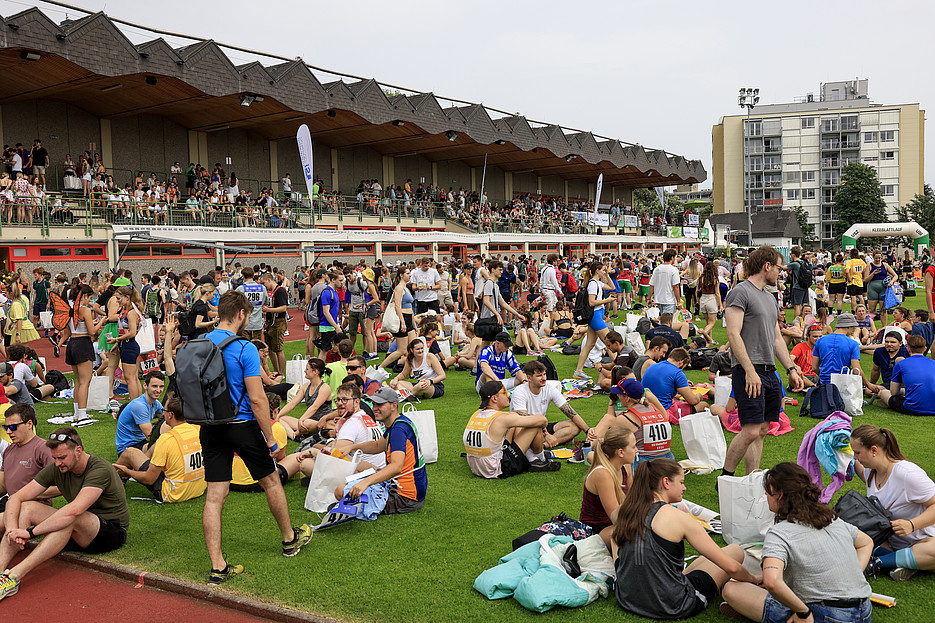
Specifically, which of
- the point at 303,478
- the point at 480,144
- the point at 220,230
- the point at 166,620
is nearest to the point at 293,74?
the point at 220,230

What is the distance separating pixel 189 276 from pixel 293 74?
15.2 meters

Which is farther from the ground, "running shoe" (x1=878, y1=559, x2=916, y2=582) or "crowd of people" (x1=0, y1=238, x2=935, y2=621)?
"crowd of people" (x1=0, y1=238, x2=935, y2=621)

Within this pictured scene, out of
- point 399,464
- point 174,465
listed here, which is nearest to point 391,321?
point 174,465

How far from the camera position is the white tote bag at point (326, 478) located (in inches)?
229

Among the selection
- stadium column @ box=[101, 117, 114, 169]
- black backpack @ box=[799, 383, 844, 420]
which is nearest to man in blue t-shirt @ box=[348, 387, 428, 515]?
black backpack @ box=[799, 383, 844, 420]

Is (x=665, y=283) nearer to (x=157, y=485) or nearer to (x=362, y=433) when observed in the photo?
(x=362, y=433)

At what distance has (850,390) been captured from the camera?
8.27 metres

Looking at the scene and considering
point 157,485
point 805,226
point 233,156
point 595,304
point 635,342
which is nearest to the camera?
point 157,485

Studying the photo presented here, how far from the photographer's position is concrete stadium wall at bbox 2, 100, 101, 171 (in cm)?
2512

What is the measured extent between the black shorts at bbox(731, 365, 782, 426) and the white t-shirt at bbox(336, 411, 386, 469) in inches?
115

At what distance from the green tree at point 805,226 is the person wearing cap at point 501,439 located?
262ft

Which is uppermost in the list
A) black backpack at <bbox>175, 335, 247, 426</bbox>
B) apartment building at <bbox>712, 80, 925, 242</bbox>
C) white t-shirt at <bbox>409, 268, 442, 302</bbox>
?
apartment building at <bbox>712, 80, 925, 242</bbox>

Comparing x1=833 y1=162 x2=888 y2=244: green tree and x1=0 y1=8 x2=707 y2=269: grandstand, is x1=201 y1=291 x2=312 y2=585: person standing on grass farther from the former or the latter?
x1=833 y1=162 x2=888 y2=244: green tree

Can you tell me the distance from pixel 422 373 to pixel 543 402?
12.7 ft
